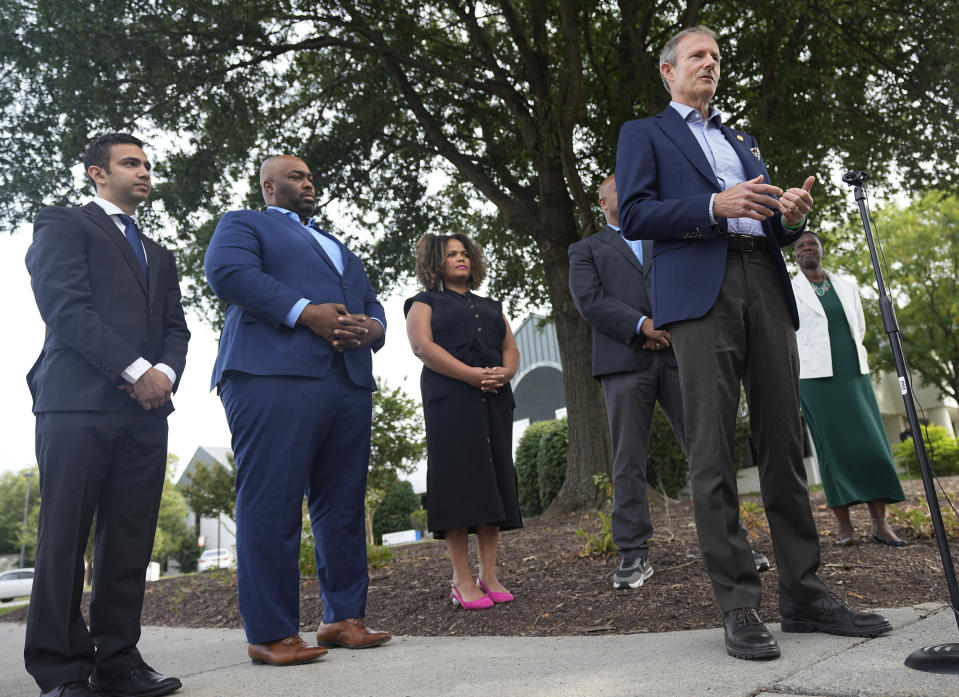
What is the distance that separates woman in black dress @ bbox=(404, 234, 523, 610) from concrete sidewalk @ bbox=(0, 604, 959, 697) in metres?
0.76

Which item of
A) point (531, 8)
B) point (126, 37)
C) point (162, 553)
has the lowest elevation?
point (162, 553)

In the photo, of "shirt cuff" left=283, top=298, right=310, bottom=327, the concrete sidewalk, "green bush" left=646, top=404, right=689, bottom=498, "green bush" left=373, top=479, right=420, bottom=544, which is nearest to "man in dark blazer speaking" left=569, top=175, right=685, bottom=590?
the concrete sidewalk

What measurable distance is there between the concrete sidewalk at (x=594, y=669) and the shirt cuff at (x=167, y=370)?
1169 mm

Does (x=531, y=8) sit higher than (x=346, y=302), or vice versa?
(x=531, y=8)

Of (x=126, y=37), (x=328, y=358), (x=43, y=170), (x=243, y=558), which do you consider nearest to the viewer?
(x=243, y=558)

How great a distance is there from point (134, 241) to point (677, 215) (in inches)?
87.7

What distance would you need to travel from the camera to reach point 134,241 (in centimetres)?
326

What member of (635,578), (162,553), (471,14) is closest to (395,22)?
(471,14)

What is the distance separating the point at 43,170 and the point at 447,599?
327 inches

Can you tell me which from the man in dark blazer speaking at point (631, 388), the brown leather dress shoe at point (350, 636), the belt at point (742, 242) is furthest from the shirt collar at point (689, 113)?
the brown leather dress shoe at point (350, 636)

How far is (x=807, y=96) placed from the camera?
10.7 m

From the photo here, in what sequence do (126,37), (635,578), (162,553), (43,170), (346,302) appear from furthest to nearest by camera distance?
1. (162,553)
2. (43,170)
3. (126,37)
4. (635,578)
5. (346,302)

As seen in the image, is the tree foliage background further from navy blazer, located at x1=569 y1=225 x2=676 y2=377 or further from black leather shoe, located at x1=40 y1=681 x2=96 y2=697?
black leather shoe, located at x1=40 y1=681 x2=96 y2=697

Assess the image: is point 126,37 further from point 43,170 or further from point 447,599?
point 447,599
